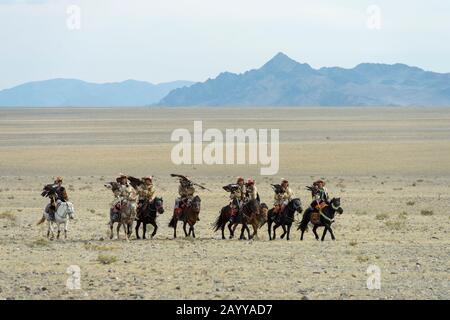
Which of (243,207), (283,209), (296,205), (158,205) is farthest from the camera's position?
(243,207)

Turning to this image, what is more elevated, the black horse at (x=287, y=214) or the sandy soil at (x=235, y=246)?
the black horse at (x=287, y=214)

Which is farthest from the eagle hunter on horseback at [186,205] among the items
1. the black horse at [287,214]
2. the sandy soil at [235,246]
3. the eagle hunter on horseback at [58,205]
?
the eagle hunter on horseback at [58,205]

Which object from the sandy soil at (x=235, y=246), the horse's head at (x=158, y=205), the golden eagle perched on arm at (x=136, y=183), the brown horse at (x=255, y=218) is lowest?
the sandy soil at (x=235, y=246)

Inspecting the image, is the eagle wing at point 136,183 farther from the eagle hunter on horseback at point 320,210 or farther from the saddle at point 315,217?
the saddle at point 315,217

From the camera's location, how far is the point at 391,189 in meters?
41.4

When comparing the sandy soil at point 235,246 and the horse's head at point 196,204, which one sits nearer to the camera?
the sandy soil at point 235,246

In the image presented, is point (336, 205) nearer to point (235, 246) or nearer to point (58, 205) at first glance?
point (235, 246)

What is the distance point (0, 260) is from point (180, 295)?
5.86m

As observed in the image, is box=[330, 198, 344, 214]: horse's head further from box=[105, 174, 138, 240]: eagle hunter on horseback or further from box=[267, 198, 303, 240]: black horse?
box=[105, 174, 138, 240]: eagle hunter on horseback

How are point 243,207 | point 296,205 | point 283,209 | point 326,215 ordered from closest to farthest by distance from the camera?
point 326,215 < point 296,205 < point 283,209 < point 243,207

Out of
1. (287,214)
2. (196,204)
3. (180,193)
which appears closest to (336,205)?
(287,214)

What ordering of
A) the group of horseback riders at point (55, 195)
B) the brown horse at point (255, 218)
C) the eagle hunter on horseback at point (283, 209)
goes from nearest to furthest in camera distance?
the group of horseback riders at point (55, 195) < the eagle hunter on horseback at point (283, 209) < the brown horse at point (255, 218)

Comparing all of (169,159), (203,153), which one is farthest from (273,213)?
(203,153)

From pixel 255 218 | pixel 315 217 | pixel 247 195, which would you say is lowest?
pixel 255 218
